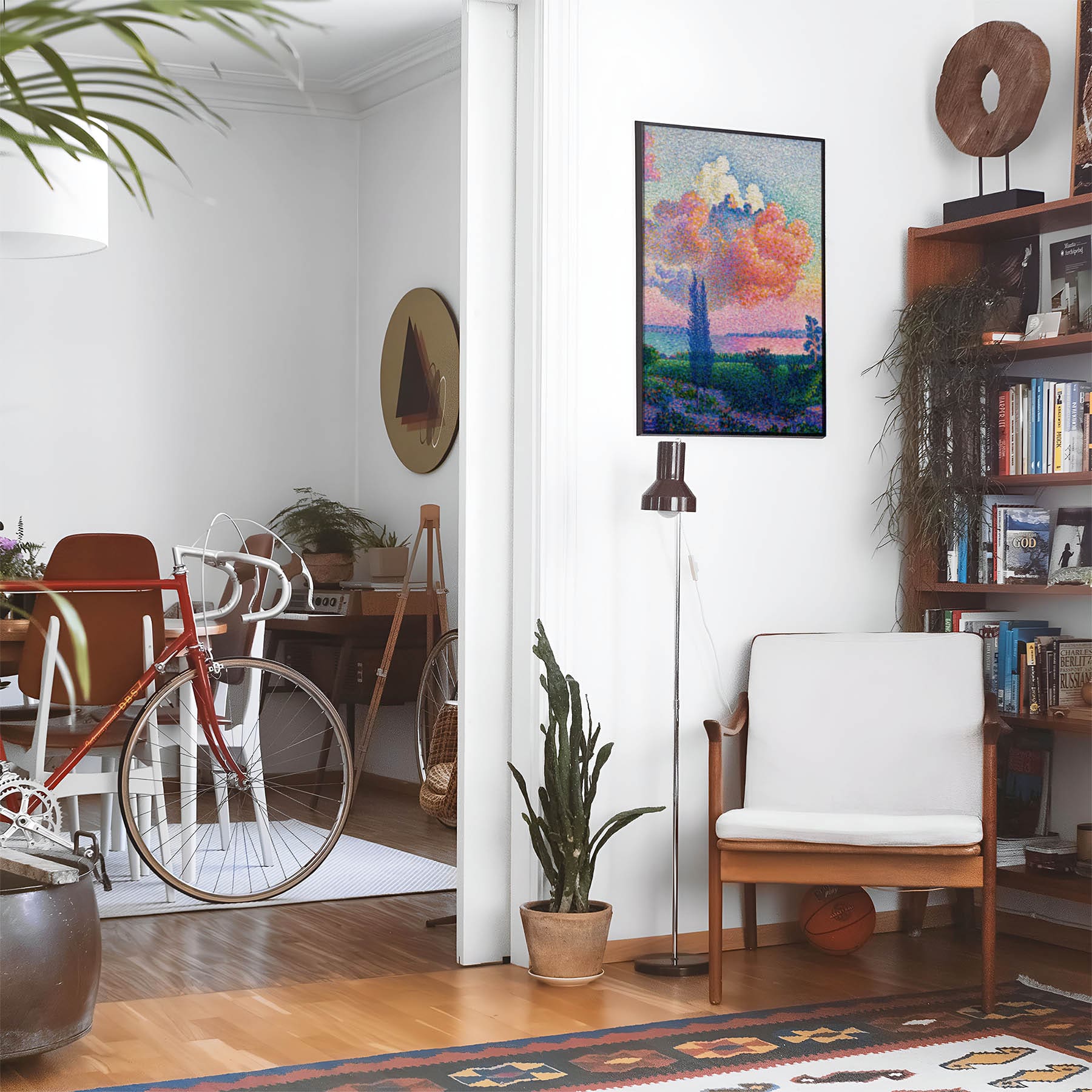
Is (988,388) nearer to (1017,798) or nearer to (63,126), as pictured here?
(1017,798)

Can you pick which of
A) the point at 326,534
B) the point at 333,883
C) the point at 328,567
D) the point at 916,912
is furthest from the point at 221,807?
the point at 916,912

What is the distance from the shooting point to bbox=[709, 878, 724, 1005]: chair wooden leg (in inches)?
125

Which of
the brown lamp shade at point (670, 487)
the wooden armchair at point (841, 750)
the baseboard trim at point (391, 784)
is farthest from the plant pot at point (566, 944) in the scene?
the baseboard trim at point (391, 784)

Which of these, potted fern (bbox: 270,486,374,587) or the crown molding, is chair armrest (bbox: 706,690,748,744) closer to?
potted fern (bbox: 270,486,374,587)

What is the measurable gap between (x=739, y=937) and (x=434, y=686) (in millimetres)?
2412

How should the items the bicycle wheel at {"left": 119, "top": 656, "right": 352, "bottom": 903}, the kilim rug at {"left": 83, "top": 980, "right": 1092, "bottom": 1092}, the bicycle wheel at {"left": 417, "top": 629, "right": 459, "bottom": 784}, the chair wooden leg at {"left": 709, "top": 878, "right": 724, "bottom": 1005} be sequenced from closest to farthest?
the kilim rug at {"left": 83, "top": 980, "right": 1092, "bottom": 1092}, the chair wooden leg at {"left": 709, "top": 878, "right": 724, "bottom": 1005}, the bicycle wheel at {"left": 119, "top": 656, "right": 352, "bottom": 903}, the bicycle wheel at {"left": 417, "top": 629, "right": 459, "bottom": 784}

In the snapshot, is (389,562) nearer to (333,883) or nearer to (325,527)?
(325,527)

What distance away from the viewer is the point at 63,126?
847 millimetres

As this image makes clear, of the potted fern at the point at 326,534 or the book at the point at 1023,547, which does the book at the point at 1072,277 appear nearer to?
the book at the point at 1023,547

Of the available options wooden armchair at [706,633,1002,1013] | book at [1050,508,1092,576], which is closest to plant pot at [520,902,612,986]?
wooden armchair at [706,633,1002,1013]

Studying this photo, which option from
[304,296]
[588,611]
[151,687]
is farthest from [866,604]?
[304,296]

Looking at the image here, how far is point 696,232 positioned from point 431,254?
111 inches

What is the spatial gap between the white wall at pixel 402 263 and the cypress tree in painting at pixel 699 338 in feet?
7.58

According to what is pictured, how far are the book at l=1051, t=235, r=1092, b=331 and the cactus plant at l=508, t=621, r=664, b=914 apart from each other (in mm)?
1638
